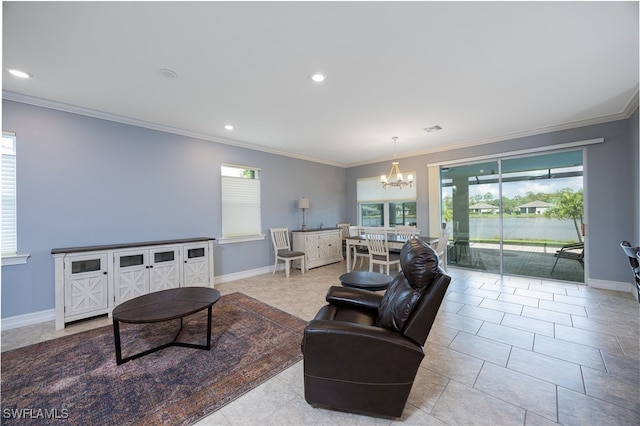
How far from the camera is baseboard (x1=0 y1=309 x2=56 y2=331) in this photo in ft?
9.12

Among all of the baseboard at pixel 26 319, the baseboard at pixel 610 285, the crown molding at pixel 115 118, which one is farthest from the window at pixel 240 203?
the baseboard at pixel 610 285

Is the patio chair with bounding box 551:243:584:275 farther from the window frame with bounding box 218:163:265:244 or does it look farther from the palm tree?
the window frame with bounding box 218:163:265:244

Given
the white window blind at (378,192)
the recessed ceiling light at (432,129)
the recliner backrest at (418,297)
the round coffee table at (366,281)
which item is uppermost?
the recessed ceiling light at (432,129)

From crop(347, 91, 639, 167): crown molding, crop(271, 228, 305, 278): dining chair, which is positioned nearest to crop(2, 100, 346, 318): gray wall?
crop(271, 228, 305, 278): dining chair

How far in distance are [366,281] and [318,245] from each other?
9.54 ft

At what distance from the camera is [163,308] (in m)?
2.20

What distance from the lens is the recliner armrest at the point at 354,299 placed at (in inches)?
83.8

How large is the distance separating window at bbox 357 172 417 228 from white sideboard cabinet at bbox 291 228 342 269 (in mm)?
1181

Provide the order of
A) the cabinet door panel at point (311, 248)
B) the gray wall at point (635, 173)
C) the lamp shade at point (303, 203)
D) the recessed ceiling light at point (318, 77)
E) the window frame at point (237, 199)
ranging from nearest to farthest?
the recessed ceiling light at point (318, 77)
the gray wall at point (635, 173)
the window frame at point (237, 199)
the cabinet door panel at point (311, 248)
the lamp shade at point (303, 203)

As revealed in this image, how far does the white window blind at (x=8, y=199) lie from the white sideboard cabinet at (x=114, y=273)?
0.42 meters

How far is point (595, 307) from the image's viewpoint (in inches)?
125

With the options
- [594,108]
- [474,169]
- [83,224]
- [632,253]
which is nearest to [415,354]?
[632,253]

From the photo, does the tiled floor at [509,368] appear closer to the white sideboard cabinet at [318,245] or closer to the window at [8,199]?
the window at [8,199]

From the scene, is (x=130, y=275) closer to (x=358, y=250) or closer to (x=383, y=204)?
(x=358, y=250)
